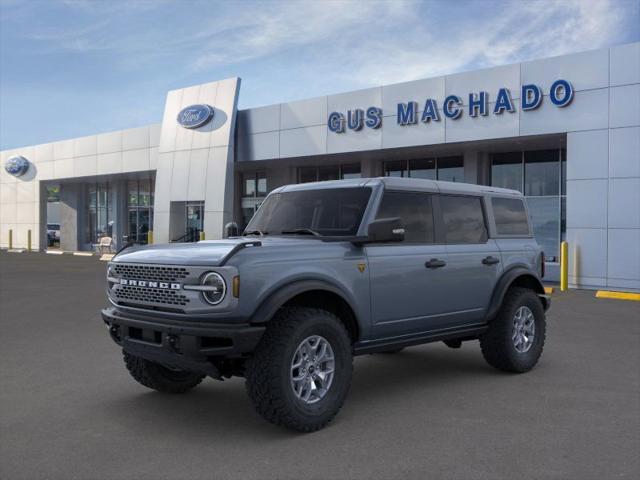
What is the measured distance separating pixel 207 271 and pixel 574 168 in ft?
46.7

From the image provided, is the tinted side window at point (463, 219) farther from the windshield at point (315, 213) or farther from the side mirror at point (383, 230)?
the side mirror at point (383, 230)

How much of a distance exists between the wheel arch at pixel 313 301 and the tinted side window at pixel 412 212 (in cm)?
98

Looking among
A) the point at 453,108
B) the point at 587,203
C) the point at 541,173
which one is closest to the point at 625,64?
the point at 587,203

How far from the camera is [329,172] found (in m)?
26.0

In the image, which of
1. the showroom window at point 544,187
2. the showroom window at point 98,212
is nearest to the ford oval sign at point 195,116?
the showroom window at point 544,187

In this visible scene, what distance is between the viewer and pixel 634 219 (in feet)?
51.4

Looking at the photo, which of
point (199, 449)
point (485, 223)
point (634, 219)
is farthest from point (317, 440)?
point (634, 219)

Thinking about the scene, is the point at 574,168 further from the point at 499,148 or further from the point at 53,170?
the point at 53,170

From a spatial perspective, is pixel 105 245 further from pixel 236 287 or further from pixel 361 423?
pixel 236 287

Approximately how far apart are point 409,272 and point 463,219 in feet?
4.02

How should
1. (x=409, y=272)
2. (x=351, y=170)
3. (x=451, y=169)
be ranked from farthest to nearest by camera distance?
1. (x=351, y=170)
2. (x=451, y=169)
3. (x=409, y=272)

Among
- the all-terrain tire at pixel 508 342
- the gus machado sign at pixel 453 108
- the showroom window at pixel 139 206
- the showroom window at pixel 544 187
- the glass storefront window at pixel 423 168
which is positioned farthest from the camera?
the showroom window at pixel 139 206

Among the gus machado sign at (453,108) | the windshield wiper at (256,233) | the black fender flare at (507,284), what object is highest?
the gus machado sign at (453,108)

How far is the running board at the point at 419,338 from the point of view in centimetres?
551
